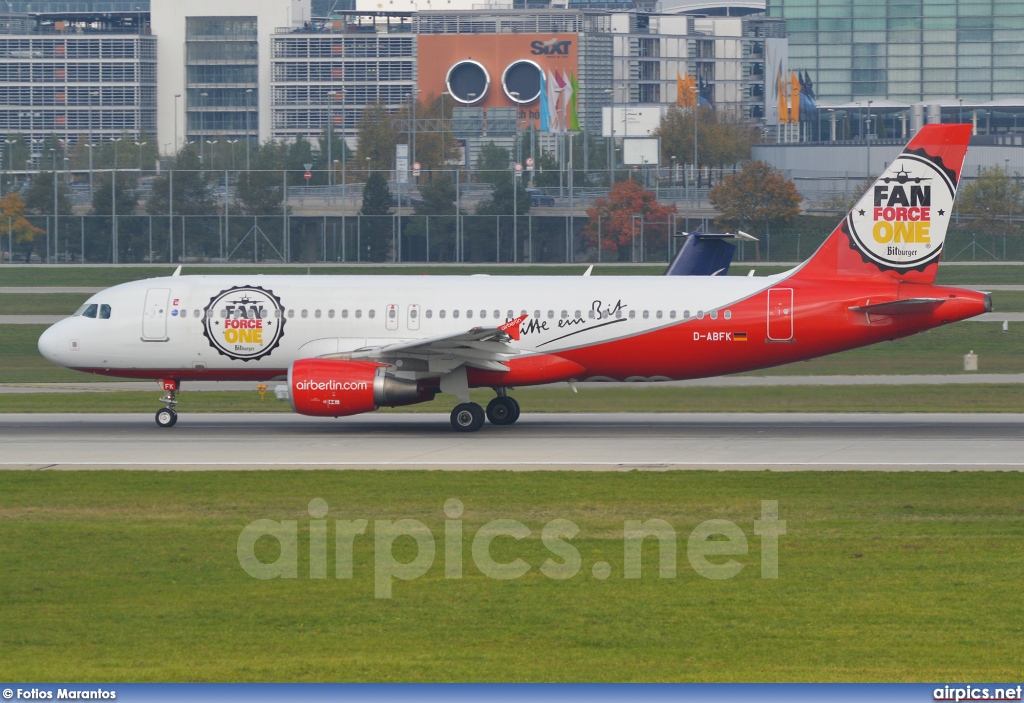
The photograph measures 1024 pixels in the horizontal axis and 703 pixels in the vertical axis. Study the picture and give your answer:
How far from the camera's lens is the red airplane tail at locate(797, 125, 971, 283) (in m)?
34.4

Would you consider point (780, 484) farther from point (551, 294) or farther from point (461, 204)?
point (461, 204)

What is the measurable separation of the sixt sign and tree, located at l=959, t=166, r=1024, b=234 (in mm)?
87093

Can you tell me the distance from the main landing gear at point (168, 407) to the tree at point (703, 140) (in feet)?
316

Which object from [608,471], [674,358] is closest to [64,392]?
[674,358]

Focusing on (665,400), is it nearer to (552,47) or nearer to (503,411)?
(503,411)

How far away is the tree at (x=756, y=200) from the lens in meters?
84.6

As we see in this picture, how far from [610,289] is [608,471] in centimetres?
858

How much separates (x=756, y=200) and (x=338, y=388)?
59.0 meters

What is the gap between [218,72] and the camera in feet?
579

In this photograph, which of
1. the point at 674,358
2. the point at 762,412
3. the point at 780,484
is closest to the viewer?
the point at 780,484

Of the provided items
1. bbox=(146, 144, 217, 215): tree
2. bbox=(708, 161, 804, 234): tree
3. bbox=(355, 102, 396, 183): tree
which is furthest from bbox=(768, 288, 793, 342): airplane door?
bbox=(355, 102, 396, 183): tree

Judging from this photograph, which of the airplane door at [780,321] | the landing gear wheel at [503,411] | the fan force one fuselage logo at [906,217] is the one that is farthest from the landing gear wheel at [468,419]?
the fan force one fuselage logo at [906,217]

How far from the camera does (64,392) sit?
148ft

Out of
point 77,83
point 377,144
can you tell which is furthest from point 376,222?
A: point 77,83
